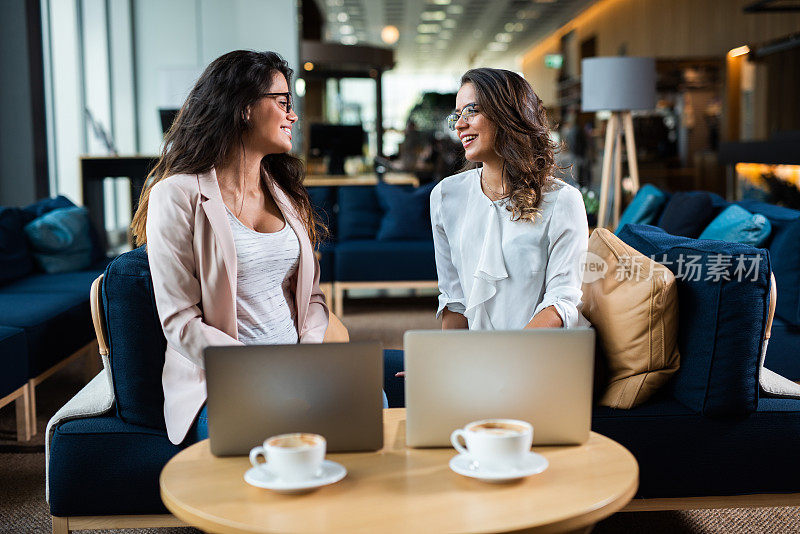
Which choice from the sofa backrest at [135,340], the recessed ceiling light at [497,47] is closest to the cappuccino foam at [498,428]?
the sofa backrest at [135,340]

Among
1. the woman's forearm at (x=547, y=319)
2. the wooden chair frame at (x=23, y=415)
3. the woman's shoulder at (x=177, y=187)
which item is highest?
the woman's shoulder at (x=177, y=187)

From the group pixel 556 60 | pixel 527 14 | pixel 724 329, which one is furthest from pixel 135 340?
pixel 556 60

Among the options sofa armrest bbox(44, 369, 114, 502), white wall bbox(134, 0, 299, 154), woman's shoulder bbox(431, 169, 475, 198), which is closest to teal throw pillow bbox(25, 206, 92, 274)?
sofa armrest bbox(44, 369, 114, 502)

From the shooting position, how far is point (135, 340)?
2025 mm

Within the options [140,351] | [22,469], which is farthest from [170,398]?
[22,469]

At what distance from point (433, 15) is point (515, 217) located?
14.4m

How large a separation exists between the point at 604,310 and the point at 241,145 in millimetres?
983

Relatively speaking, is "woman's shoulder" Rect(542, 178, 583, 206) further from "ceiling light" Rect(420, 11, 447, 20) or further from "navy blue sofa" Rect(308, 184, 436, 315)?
"ceiling light" Rect(420, 11, 447, 20)

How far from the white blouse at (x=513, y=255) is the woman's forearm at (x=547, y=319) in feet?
0.04

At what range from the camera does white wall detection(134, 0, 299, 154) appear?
850 cm

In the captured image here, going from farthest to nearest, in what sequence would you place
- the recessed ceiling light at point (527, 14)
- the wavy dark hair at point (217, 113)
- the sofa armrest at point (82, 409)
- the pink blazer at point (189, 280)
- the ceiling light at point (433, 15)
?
the ceiling light at point (433, 15) → the recessed ceiling light at point (527, 14) → the sofa armrest at point (82, 409) → the wavy dark hair at point (217, 113) → the pink blazer at point (189, 280)

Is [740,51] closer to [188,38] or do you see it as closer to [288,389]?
[188,38]

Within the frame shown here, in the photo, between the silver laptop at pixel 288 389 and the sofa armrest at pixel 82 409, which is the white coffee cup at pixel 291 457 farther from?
the sofa armrest at pixel 82 409

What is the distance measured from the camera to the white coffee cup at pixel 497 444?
1.21m
